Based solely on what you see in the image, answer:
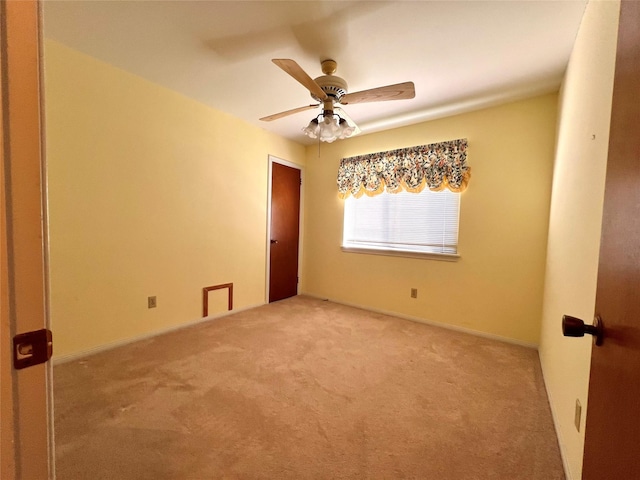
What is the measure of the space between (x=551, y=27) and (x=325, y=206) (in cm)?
294

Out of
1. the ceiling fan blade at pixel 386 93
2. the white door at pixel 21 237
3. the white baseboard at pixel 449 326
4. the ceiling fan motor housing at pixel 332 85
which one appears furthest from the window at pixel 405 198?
the white door at pixel 21 237

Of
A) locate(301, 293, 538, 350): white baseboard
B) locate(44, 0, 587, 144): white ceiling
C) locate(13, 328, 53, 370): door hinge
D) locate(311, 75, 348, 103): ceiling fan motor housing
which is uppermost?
locate(44, 0, 587, 144): white ceiling

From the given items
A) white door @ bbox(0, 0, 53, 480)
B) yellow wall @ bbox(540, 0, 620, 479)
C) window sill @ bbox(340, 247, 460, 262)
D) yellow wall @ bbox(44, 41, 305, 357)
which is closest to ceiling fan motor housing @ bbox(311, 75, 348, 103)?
yellow wall @ bbox(540, 0, 620, 479)

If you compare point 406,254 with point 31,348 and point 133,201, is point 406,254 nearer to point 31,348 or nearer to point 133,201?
point 133,201

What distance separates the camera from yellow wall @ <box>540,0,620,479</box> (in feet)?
3.79

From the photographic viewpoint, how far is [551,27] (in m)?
1.75

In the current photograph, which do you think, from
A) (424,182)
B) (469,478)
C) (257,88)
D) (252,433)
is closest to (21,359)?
(252,433)

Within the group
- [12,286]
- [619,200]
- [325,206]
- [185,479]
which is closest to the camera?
[12,286]

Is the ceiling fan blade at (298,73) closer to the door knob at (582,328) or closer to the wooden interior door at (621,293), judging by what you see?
the wooden interior door at (621,293)

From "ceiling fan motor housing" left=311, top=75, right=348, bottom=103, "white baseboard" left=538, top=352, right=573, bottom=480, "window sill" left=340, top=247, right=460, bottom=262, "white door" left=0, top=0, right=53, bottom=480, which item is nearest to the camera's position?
"white door" left=0, top=0, right=53, bottom=480

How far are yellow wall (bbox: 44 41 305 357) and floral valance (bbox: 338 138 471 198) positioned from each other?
1403mm

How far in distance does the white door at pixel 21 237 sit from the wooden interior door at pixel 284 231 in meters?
3.47

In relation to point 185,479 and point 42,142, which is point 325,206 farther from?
point 42,142

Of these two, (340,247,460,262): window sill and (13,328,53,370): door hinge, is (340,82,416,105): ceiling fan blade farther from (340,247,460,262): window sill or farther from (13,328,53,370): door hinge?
(13,328,53,370): door hinge
